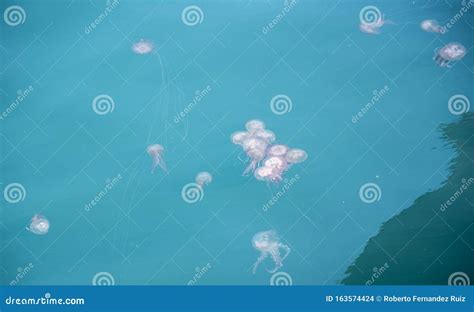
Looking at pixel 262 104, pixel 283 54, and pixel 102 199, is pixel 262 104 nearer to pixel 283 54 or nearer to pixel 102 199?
pixel 283 54

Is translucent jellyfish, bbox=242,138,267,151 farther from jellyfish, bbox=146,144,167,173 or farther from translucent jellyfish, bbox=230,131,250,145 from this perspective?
jellyfish, bbox=146,144,167,173

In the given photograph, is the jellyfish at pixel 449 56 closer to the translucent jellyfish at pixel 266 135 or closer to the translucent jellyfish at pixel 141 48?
the translucent jellyfish at pixel 266 135

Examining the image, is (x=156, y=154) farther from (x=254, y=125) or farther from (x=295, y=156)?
(x=295, y=156)

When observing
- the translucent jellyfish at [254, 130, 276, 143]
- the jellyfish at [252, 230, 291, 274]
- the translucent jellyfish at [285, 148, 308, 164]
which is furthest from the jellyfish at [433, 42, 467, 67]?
the jellyfish at [252, 230, 291, 274]

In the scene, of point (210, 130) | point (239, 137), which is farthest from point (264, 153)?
point (210, 130)

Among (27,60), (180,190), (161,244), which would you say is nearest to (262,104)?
(180,190)
